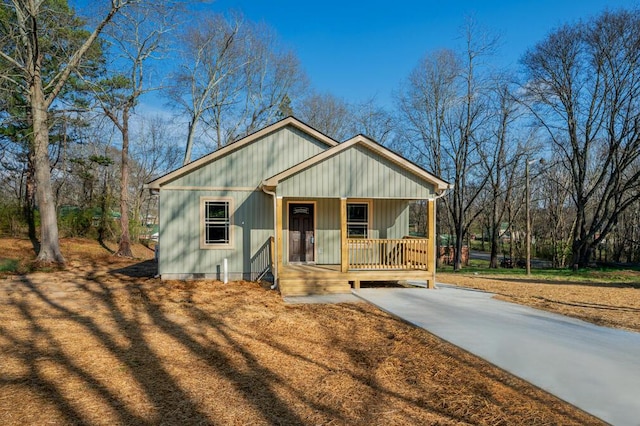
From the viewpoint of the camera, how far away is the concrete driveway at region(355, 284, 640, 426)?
3.83 m

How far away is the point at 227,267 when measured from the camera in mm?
11586

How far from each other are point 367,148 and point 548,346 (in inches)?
257

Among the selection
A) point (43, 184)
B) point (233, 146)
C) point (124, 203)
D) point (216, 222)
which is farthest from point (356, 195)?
point (124, 203)

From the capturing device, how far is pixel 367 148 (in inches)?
410

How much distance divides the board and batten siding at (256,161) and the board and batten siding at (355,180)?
88.7 inches

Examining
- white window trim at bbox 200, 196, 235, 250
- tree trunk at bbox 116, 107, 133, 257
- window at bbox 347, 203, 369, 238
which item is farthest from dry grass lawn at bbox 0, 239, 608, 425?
tree trunk at bbox 116, 107, 133, 257

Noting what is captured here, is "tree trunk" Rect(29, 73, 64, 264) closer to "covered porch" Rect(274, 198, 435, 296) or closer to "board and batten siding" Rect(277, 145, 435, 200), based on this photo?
"covered porch" Rect(274, 198, 435, 296)

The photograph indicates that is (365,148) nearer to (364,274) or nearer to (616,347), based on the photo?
(364,274)

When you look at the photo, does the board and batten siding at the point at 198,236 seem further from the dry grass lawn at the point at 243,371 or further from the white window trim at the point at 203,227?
the dry grass lawn at the point at 243,371

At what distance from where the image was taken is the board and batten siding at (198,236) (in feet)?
37.6

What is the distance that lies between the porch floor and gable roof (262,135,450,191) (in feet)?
8.08

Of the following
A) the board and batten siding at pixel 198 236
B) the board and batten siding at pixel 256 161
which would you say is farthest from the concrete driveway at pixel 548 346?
the board and batten siding at pixel 256 161

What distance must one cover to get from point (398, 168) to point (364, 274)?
3.11m

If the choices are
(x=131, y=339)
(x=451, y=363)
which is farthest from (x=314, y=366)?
(x=131, y=339)
